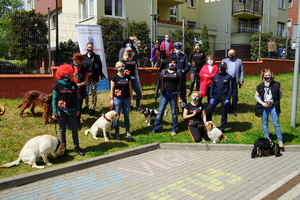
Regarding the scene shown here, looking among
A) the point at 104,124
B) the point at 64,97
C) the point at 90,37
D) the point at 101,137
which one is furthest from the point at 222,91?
the point at 90,37

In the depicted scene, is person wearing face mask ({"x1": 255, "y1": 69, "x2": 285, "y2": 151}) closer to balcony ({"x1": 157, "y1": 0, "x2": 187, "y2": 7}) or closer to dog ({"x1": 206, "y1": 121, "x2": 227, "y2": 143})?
dog ({"x1": 206, "y1": 121, "x2": 227, "y2": 143})

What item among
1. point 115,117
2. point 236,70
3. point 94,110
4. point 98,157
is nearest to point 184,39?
point 236,70

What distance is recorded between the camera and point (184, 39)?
51.4 feet

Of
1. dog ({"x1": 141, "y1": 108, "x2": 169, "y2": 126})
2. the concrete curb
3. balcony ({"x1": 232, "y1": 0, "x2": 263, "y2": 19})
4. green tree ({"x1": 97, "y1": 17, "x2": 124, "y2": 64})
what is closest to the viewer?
the concrete curb

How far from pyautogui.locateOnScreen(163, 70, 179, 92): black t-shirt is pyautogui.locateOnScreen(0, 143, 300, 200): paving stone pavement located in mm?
1664

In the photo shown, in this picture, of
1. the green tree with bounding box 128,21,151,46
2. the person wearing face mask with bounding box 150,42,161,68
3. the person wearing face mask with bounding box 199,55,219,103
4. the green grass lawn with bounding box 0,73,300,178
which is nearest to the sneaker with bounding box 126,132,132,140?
the green grass lawn with bounding box 0,73,300,178

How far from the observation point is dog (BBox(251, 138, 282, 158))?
6641 mm

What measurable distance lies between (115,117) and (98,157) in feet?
3.84

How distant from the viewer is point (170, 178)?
211 inches

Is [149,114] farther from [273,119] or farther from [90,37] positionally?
[90,37]

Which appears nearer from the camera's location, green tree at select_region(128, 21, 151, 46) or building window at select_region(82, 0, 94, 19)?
green tree at select_region(128, 21, 151, 46)

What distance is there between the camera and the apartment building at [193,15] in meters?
17.5

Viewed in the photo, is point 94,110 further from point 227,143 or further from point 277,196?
point 277,196

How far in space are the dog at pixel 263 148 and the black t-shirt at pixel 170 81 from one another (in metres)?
2.47
